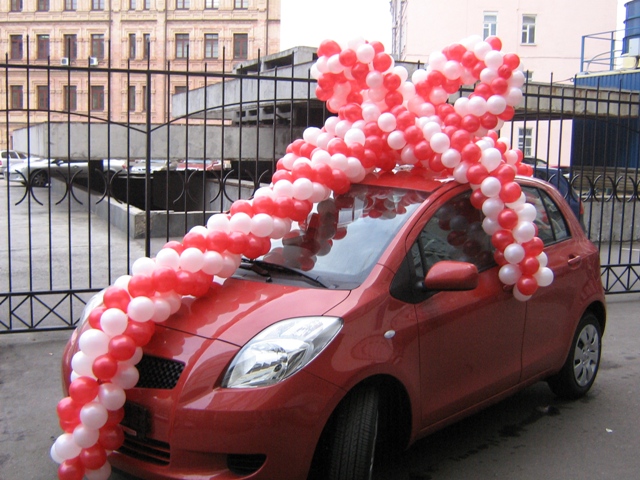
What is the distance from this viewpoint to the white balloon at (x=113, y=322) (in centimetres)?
339

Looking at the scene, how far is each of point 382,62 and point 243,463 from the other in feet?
8.69

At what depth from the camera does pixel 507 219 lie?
4.20m

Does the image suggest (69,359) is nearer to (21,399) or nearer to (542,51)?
(21,399)

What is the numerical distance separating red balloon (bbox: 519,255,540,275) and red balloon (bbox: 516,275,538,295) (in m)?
0.03

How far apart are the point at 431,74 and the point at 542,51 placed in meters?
40.1

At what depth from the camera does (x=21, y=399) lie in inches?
203

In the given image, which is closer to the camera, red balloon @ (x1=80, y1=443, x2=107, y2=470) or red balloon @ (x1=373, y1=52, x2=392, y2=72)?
red balloon @ (x1=80, y1=443, x2=107, y2=470)

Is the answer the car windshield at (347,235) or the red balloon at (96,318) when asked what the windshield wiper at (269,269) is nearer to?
the car windshield at (347,235)

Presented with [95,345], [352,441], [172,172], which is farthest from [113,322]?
[172,172]

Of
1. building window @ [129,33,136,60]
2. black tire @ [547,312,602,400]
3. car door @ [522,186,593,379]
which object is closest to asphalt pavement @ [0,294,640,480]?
black tire @ [547,312,602,400]

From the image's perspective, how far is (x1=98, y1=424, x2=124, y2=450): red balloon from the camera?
10.8 ft

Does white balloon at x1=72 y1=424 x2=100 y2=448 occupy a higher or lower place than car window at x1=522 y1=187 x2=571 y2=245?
lower

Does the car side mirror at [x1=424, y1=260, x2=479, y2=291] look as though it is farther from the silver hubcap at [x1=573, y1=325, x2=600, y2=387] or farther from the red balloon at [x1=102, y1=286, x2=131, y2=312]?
the silver hubcap at [x1=573, y1=325, x2=600, y2=387]

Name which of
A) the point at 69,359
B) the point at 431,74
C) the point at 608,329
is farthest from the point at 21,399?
the point at 608,329
